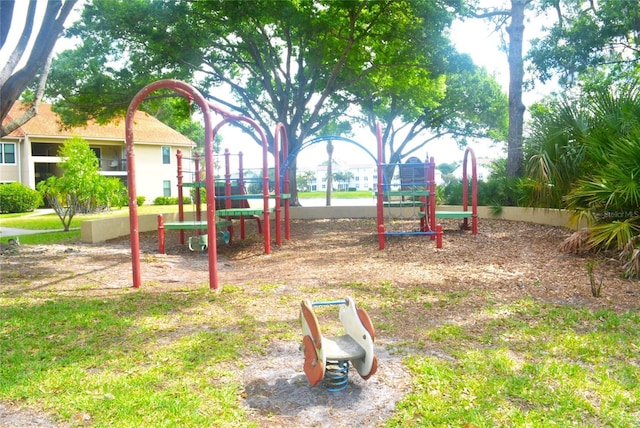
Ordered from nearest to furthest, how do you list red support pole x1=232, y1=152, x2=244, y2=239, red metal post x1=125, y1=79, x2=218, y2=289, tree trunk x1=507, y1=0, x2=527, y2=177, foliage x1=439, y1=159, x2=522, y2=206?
red metal post x1=125, y1=79, x2=218, y2=289 < red support pole x1=232, y1=152, x2=244, y2=239 < foliage x1=439, y1=159, x2=522, y2=206 < tree trunk x1=507, y1=0, x2=527, y2=177

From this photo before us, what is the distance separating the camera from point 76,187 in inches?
626

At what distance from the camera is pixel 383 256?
9.12 metres

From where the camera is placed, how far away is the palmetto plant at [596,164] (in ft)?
23.7

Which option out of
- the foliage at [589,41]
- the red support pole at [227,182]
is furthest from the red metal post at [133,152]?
the foliage at [589,41]

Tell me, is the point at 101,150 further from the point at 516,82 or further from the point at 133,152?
the point at 133,152

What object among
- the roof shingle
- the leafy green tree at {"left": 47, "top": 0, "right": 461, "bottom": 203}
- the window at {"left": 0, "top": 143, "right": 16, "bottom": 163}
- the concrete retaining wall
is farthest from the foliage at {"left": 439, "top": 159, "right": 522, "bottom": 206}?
the window at {"left": 0, "top": 143, "right": 16, "bottom": 163}

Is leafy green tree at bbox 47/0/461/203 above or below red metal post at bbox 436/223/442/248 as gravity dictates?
above

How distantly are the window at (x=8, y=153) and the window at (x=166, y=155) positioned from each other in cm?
891

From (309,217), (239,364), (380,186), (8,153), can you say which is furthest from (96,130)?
(239,364)

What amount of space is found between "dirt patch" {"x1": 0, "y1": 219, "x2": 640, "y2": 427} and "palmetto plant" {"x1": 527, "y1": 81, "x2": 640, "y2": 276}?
60cm

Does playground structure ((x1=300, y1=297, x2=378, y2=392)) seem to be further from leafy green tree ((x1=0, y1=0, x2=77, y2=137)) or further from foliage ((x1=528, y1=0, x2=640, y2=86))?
foliage ((x1=528, y1=0, x2=640, y2=86))

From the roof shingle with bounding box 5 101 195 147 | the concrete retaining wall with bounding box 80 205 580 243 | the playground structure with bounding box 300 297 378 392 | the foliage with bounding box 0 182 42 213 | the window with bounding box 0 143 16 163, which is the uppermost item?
Result: the roof shingle with bounding box 5 101 195 147

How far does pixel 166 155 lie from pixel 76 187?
2077cm

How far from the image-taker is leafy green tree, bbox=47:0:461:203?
1423 cm
